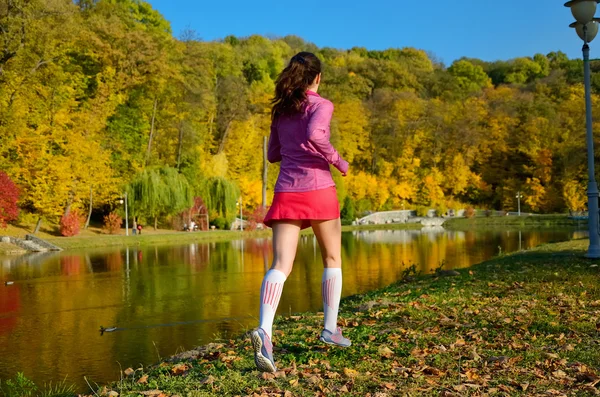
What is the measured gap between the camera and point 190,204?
119 feet

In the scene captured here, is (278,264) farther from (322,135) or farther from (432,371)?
(432,371)

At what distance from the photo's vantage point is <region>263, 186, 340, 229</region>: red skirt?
12.2 ft

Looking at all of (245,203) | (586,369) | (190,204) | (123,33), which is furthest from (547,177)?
(586,369)

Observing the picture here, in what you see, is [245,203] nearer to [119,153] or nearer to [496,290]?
[119,153]

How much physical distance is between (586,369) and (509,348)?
616mm

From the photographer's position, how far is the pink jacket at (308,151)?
12.3 feet

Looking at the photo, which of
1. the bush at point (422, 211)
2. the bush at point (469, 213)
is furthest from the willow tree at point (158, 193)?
the bush at point (469, 213)

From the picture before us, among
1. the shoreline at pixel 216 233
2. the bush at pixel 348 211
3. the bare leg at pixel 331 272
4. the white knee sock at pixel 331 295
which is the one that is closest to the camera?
the bare leg at pixel 331 272

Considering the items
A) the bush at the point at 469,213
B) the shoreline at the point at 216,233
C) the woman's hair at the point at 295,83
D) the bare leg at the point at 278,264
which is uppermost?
the woman's hair at the point at 295,83

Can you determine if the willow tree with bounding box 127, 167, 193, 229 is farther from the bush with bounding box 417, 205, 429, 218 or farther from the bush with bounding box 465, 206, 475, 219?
the bush with bounding box 465, 206, 475, 219

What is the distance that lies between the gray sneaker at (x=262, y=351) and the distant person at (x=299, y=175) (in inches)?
2.8

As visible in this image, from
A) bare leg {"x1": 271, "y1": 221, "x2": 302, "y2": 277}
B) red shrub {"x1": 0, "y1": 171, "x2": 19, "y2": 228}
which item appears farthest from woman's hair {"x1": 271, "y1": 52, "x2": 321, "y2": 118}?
red shrub {"x1": 0, "y1": 171, "x2": 19, "y2": 228}

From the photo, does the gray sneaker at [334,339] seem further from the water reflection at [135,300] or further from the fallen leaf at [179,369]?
the water reflection at [135,300]

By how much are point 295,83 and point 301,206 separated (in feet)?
2.44
